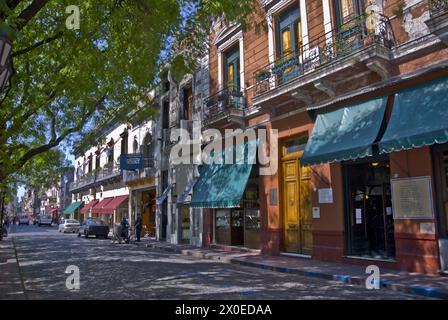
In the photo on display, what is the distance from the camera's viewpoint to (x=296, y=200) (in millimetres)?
14367

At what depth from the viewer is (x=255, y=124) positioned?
645 inches

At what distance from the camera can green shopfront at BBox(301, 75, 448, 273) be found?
974 cm

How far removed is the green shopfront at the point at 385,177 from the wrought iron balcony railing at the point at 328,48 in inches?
52.9

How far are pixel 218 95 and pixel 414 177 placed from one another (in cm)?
981

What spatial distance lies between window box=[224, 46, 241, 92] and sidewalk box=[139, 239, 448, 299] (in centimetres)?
701

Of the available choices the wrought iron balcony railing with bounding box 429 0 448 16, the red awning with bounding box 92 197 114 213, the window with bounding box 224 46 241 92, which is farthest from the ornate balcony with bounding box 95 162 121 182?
the wrought iron balcony railing with bounding box 429 0 448 16

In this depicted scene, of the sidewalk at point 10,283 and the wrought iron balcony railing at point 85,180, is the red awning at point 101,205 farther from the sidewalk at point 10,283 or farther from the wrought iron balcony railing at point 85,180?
the sidewalk at point 10,283

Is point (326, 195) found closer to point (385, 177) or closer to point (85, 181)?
point (385, 177)

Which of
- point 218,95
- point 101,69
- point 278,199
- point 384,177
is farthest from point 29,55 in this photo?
point 384,177

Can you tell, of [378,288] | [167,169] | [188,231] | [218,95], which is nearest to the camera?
[378,288]

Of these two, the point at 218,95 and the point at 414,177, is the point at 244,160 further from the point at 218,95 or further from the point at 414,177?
the point at 414,177

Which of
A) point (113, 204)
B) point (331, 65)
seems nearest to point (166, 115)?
point (113, 204)

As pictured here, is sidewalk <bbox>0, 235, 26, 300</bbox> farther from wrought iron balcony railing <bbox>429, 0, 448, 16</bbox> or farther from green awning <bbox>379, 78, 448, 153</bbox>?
wrought iron balcony railing <bbox>429, 0, 448, 16</bbox>

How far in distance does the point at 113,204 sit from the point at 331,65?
26268mm
